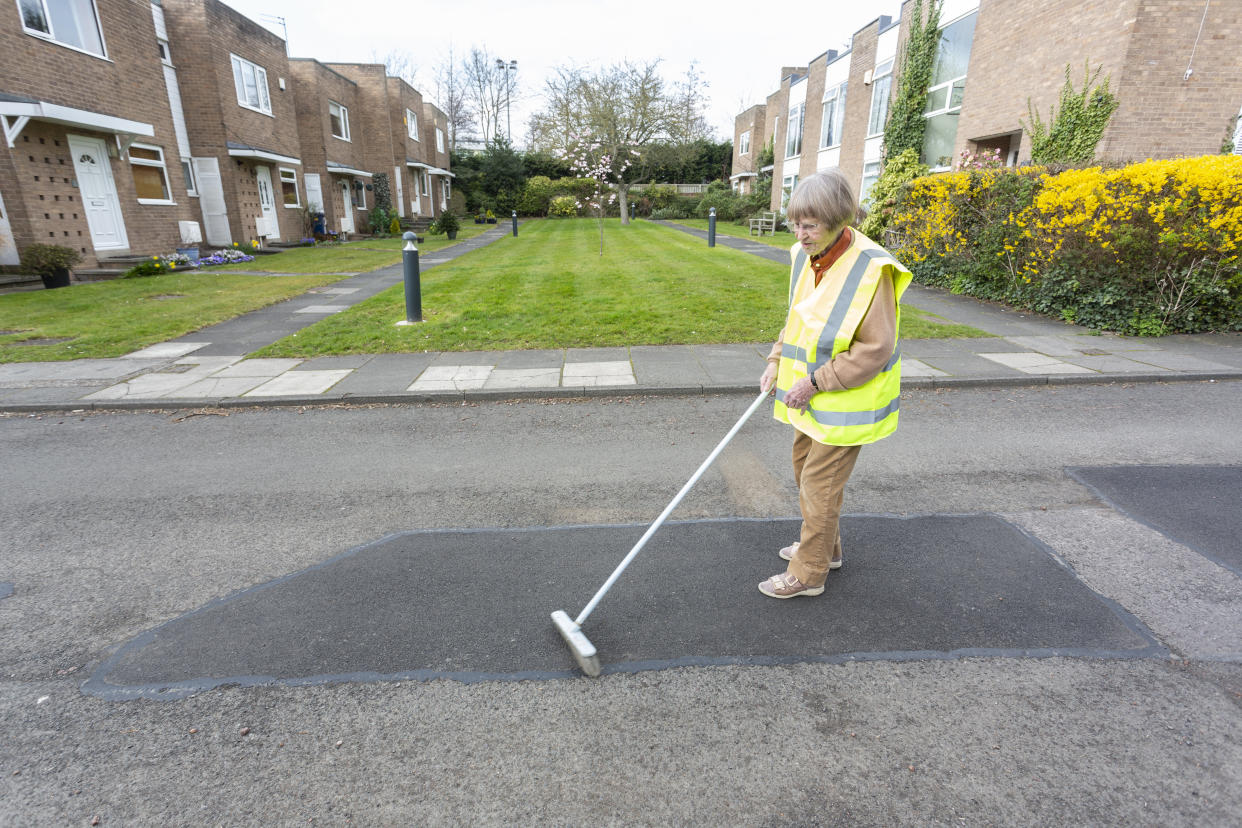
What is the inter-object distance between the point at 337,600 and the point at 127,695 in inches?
34.0

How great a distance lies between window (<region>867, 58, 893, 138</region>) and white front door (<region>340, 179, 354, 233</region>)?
21.5 meters

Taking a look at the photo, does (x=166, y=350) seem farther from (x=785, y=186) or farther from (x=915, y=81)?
(x=785, y=186)

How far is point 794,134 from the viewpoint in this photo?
3097 centimetres

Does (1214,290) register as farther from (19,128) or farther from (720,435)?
(19,128)

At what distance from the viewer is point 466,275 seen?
1502 centimetres

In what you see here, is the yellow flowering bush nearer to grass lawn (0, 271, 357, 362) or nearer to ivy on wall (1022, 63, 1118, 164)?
ivy on wall (1022, 63, 1118, 164)

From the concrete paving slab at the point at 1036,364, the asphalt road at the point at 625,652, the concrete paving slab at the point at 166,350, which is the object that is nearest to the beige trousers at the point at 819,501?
the asphalt road at the point at 625,652

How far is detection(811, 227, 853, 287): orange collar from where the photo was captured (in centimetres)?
267

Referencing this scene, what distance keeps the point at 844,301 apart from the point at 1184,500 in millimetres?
3243

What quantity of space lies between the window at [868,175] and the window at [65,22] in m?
21.4

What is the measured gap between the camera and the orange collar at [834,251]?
8.75 feet

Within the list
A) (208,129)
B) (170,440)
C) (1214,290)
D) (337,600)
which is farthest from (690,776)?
(208,129)

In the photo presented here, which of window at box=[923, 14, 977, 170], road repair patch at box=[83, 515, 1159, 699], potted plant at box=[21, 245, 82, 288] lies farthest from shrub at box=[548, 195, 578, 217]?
road repair patch at box=[83, 515, 1159, 699]

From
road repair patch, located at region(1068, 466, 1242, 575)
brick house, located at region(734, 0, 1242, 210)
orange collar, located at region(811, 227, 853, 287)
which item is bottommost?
road repair patch, located at region(1068, 466, 1242, 575)
